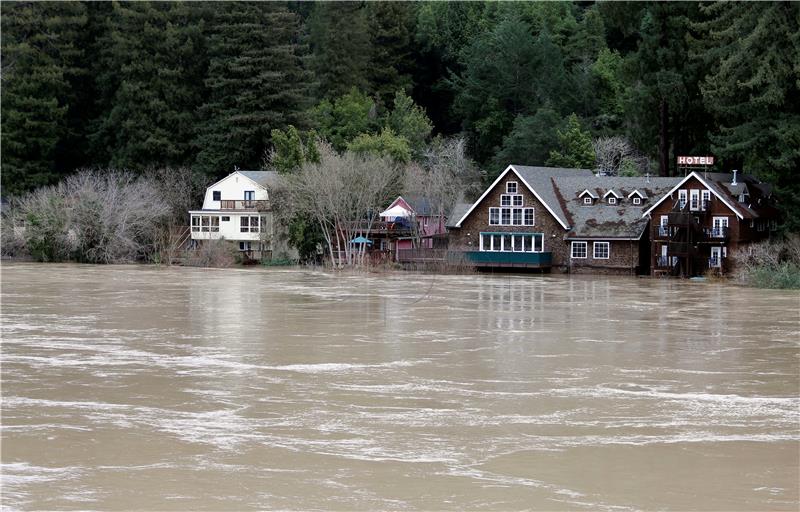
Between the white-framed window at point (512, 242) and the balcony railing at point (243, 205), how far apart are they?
15.0 m

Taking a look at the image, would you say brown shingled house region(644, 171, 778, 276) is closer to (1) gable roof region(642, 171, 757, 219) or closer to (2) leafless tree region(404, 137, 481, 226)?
(1) gable roof region(642, 171, 757, 219)

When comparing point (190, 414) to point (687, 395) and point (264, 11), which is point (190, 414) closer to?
point (687, 395)

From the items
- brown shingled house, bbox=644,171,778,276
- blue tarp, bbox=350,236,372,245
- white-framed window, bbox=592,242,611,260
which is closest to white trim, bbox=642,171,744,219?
brown shingled house, bbox=644,171,778,276

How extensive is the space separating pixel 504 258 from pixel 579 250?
13.5 ft

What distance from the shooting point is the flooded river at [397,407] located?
52.0 feet

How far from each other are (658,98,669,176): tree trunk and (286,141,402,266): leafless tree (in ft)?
52.3

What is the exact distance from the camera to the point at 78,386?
75.8ft

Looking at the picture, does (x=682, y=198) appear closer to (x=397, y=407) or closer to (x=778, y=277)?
(x=778, y=277)

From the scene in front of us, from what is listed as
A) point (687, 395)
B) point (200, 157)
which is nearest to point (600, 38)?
point (200, 157)

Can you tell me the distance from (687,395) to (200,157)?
60.8m

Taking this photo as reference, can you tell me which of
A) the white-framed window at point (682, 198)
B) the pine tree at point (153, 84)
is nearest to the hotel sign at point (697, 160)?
the white-framed window at point (682, 198)

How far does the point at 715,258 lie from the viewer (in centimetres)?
5834

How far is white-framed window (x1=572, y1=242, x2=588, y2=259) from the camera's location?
63.4 metres

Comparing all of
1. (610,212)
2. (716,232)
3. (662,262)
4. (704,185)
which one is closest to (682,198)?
(704,185)
